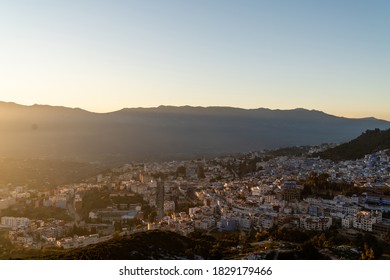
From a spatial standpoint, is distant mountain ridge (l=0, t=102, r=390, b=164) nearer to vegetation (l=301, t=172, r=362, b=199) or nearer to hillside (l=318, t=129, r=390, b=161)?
hillside (l=318, t=129, r=390, b=161)

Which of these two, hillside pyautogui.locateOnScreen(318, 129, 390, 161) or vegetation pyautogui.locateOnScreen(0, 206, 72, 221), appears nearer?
vegetation pyautogui.locateOnScreen(0, 206, 72, 221)

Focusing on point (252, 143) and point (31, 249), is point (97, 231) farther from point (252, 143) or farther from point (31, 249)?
point (252, 143)

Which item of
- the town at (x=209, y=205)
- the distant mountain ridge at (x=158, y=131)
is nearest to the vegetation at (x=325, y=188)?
the town at (x=209, y=205)

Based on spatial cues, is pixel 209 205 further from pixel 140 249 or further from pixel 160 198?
pixel 140 249

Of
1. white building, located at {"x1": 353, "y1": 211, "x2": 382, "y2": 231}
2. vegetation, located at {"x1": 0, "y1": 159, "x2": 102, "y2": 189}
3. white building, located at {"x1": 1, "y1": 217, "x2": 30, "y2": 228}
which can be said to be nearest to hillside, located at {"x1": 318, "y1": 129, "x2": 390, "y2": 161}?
white building, located at {"x1": 353, "y1": 211, "x2": 382, "y2": 231}

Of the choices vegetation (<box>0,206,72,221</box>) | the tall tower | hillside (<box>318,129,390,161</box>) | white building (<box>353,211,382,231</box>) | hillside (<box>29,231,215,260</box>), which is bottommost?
vegetation (<box>0,206,72,221</box>)

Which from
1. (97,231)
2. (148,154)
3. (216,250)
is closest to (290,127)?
(148,154)

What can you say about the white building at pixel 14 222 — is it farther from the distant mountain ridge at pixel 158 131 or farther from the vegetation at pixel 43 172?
the distant mountain ridge at pixel 158 131
